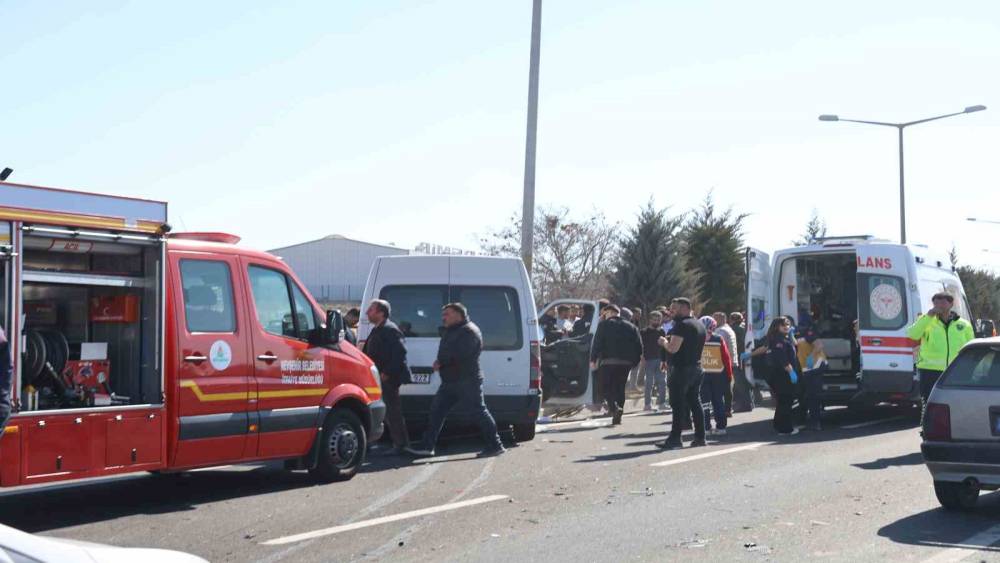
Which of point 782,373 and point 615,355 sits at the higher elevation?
point 615,355

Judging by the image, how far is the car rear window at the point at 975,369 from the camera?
8961 millimetres

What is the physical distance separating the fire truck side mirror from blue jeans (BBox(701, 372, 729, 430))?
6.40 m

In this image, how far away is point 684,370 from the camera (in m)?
13.7

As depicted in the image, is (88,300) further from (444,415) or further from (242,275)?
(444,415)

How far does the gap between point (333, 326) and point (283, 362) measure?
0.73 metres

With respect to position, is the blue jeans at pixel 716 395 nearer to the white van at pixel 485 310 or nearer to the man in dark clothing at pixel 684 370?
the man in dark clothing at pixel 684 370

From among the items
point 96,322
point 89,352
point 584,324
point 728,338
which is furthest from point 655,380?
point 89,352

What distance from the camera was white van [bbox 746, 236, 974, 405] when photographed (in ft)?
52.2

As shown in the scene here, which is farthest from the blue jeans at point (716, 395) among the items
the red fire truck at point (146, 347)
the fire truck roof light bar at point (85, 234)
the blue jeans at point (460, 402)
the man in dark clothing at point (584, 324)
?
the fire truck roof light bar at point (85, 234)

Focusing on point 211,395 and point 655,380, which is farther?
point 655,380

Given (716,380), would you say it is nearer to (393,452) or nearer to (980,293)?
(393,452)

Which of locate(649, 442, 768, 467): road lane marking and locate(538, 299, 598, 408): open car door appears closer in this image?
locate(649, 442, 768, 467): road lane marking

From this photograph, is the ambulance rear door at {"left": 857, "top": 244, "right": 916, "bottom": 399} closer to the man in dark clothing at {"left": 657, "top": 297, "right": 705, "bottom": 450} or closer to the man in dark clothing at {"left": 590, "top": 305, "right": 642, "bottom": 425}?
the man in dark clothing at {"left": 590, "top": 305, "right": 642, "bottom": 425}

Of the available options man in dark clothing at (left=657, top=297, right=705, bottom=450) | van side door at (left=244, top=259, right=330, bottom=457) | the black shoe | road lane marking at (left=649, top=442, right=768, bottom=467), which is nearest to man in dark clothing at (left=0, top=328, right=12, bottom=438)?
van side door at (left=244, top=259, right=330, bottom=457)
